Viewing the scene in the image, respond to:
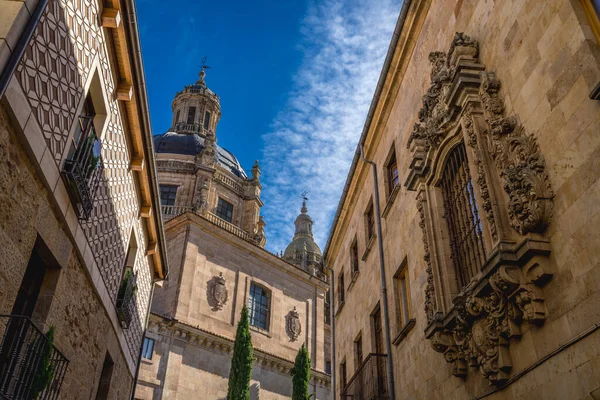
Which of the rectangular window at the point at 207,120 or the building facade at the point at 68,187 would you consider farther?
the rectangular window at the point at 207,120

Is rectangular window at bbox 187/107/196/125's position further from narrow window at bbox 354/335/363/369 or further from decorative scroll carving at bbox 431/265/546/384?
decorative scroll carving at bbox 431/265/546/384

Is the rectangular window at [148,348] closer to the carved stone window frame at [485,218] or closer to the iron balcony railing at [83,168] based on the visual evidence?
the iron balcony railing at [83,168]

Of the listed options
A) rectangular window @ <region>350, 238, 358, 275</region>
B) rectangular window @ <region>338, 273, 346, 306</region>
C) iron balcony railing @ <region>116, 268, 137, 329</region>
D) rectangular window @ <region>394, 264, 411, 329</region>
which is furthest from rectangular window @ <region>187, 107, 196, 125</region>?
rectangular window @ <region>394, 264, 411, 329</region>

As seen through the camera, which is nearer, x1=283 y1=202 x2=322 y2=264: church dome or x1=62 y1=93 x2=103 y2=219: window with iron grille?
x1=62 y1=93 x2=103 y2=219: window with iron grille

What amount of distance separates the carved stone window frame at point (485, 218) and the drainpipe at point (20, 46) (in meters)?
5.67

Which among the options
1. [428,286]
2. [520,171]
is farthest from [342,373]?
[520,171]

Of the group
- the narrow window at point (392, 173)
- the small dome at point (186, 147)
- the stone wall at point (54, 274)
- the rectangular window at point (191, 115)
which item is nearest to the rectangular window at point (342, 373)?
the narrow window at point (392, 173)

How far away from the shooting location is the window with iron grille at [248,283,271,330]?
99.3 feet

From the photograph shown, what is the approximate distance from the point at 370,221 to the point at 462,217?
708 centimetres

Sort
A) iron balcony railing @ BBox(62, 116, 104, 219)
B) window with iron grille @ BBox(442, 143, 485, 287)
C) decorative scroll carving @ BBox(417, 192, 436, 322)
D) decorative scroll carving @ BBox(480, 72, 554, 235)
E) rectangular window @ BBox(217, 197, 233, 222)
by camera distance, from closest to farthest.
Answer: decorative scroll carving @ BBox(480, 72, 554, 235) → iron balcony railing @ BBox(62, 116, 104, 219) → window with iron grille @ BBox(442, 143, 485, 287) → decorative scroll carving @ BBox(417, 192, 436, 322) → rectangular window @ BBox(217, 197, 233, 222)

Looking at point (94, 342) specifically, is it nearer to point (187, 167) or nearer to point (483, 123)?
point (483, 123)

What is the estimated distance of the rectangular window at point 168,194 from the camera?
3911 cm

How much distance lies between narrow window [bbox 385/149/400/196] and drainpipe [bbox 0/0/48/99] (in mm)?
9026

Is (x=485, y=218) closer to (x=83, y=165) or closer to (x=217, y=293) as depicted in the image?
(x=83, y=165)
